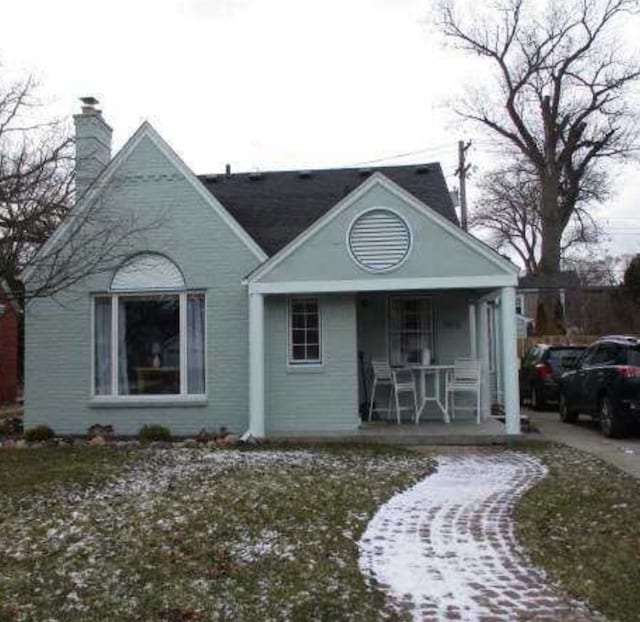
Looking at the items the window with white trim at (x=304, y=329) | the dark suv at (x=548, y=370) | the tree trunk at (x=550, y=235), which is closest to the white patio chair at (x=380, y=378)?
the window with white trim at (x=304, y=329)

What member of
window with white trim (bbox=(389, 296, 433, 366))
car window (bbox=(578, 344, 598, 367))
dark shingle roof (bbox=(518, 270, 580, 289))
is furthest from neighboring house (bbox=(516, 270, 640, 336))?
window with white trim (bbox=(389, 296, 433, 366))

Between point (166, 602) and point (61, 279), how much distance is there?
9714 millimetres

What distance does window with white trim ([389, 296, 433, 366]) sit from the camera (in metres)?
16.4

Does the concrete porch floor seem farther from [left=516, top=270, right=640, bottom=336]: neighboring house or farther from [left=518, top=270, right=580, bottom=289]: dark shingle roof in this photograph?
[left=518, top=270, right=580, bottom=289]: dark shingle roof

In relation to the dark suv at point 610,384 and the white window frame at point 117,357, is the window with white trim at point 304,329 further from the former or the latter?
the dark suv at point 610,384

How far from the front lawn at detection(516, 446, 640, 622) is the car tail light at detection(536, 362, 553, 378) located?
1012cm

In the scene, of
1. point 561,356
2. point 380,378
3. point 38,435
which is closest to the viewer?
point 38,435

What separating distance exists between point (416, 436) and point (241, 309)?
3.84 meters

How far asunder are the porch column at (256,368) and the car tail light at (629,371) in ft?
19.6

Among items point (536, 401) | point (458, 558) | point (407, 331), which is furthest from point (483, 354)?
point (458, 558)

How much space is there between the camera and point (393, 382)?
15625 millimetres

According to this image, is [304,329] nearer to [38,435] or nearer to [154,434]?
[154,434]

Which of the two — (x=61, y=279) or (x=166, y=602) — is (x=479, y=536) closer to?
(x=166, y=602)

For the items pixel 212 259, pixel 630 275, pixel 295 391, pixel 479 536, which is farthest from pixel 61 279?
pixel 630 275
